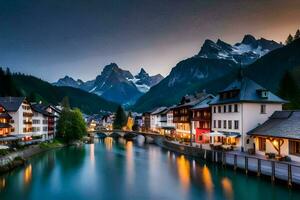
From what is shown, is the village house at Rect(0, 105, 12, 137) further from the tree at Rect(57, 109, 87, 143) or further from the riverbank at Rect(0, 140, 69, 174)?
the tree at Rect(57, 109, 87, 143)

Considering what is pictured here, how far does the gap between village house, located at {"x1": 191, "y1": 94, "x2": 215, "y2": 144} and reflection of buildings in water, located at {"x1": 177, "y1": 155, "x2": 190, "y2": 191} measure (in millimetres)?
12641

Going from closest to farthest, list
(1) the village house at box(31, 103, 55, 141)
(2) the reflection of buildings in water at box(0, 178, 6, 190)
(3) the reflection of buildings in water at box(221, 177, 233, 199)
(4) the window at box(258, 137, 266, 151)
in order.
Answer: (3) the reflection of buildings in water at box(221, 177, 233, 199)
(2) the reflection of buildings in water at box(0, 178, 6, 190)
(4) the window at box(258, 137, 266, 151)
(1) the village house at box(31, 103, 55, 141)

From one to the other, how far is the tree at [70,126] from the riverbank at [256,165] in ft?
211

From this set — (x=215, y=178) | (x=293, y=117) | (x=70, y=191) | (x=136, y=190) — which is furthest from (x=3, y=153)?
(x=293, y=117)

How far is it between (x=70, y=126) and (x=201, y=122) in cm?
5707

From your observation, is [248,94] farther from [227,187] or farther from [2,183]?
[2,183]

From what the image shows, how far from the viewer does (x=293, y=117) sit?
5784cm

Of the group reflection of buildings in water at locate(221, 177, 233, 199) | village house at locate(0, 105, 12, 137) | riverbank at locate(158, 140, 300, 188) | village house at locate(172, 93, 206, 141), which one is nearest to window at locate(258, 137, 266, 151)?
riverbank at locate(158, 140, 300, 188)

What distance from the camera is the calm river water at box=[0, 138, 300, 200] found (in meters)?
45.2

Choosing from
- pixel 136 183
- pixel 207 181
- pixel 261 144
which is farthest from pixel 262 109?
pixel 136 183

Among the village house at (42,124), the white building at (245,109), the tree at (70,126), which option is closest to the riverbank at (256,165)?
the white building at (245,109)

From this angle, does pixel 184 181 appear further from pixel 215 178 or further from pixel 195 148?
pixel 195 148

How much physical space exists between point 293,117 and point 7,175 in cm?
5146

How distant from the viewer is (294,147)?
168ft
